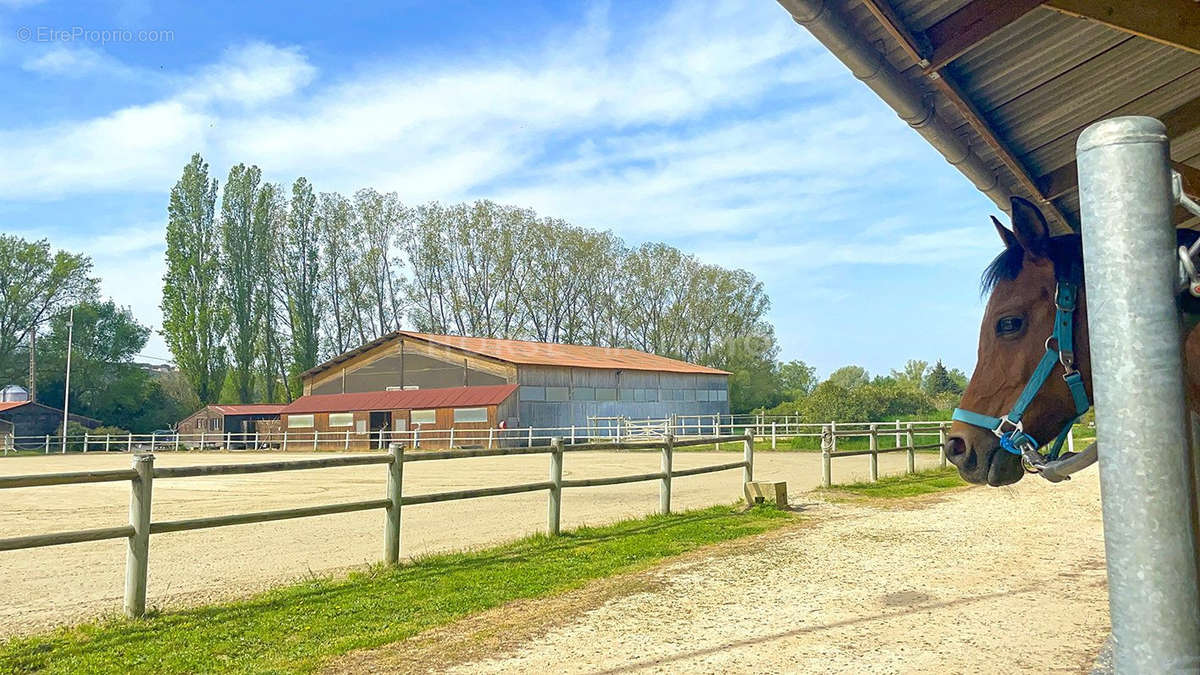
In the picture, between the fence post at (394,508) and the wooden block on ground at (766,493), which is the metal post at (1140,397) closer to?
the fence post at (394,508)

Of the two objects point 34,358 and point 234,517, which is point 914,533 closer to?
point 234,517

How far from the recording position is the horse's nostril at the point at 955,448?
2504 millimetres

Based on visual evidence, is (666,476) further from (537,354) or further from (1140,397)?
(537,354)

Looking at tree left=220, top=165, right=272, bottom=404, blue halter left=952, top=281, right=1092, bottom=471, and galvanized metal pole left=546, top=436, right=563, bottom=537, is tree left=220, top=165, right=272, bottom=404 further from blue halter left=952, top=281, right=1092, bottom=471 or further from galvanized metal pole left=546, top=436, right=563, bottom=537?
blue halter left=952, top=281, right=1092, bottom=471

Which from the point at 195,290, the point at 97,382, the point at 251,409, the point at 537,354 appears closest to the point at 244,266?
the point at 195,290

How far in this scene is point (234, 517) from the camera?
584 cm

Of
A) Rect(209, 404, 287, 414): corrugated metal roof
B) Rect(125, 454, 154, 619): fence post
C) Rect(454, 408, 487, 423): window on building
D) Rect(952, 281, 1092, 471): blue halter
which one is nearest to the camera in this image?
Rect(952, 281, 1092, 471): blue halter

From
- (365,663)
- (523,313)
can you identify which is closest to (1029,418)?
(365,663)

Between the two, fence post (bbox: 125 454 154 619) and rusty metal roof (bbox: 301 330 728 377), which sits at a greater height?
rusty metal roof (bbox: 301 330 728 377)

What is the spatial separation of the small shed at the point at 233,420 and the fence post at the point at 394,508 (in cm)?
4019

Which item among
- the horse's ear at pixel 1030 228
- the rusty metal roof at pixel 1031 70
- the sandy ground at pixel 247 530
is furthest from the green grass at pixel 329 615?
the rusty metal roof at pixel 1031 70

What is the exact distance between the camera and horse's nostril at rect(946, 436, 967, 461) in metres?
2.50

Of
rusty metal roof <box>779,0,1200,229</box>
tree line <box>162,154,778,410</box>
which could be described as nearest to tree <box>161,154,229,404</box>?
tree line <box>162,154,778,410</box>

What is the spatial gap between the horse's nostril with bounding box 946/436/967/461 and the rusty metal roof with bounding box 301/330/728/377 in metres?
33.4
